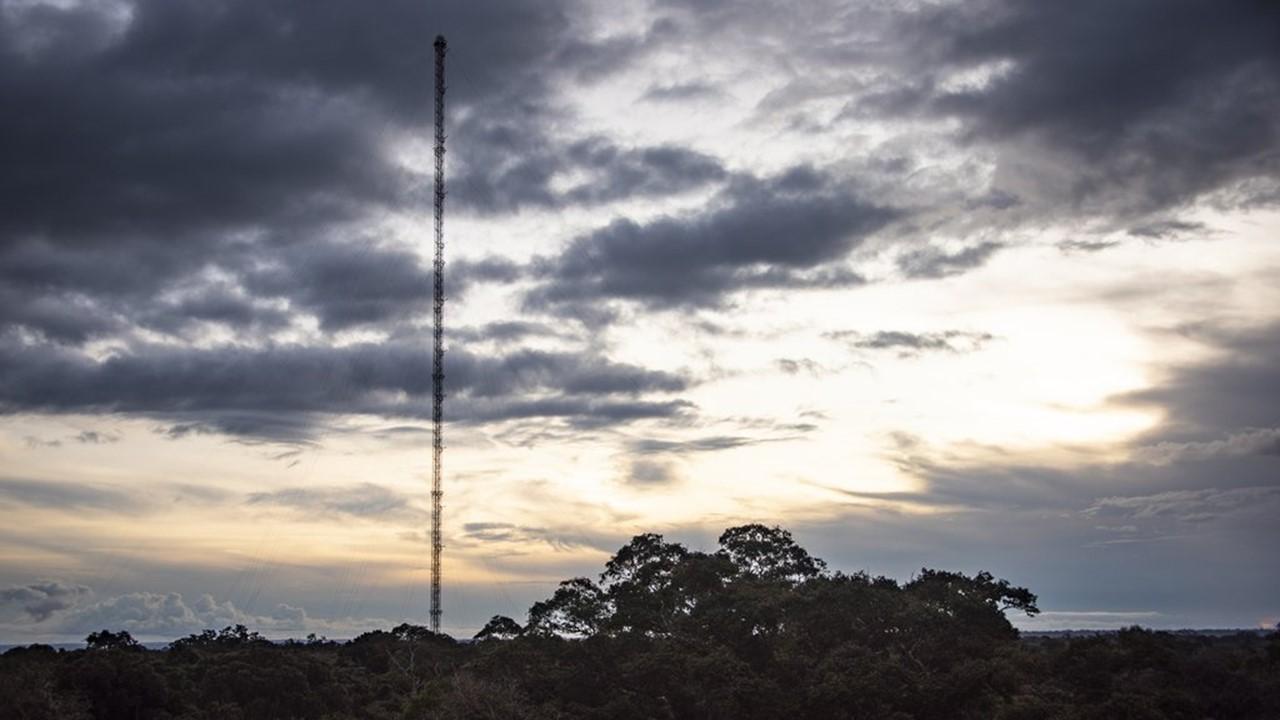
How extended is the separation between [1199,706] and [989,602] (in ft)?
51.0

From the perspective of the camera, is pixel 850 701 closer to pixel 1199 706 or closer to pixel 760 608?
pixel 760 608

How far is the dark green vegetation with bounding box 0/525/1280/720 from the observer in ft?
219

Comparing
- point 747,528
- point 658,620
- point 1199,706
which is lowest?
point 1199,706

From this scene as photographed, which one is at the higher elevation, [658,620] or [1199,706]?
[658,620]

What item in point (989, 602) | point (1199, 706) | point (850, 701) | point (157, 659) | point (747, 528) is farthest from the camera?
point (157, 659)

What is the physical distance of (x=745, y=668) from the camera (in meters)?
74.1

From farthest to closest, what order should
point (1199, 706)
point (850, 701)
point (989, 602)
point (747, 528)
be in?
1. point (747, 528)
2. point (989, 602)
3. point (850, 701)
4. point (1199, 706)

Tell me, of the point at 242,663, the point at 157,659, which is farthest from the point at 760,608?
the point at 157,659

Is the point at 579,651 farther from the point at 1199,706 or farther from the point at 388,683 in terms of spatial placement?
the point at 1199,706

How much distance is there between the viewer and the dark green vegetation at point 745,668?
6681 centimetres

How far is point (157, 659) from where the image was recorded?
99.2 metres

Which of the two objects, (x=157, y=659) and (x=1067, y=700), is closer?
(x=1067, y=700)

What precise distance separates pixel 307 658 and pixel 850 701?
53455 millimetres

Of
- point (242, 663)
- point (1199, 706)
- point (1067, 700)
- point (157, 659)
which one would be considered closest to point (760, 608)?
point (1067, 700)
